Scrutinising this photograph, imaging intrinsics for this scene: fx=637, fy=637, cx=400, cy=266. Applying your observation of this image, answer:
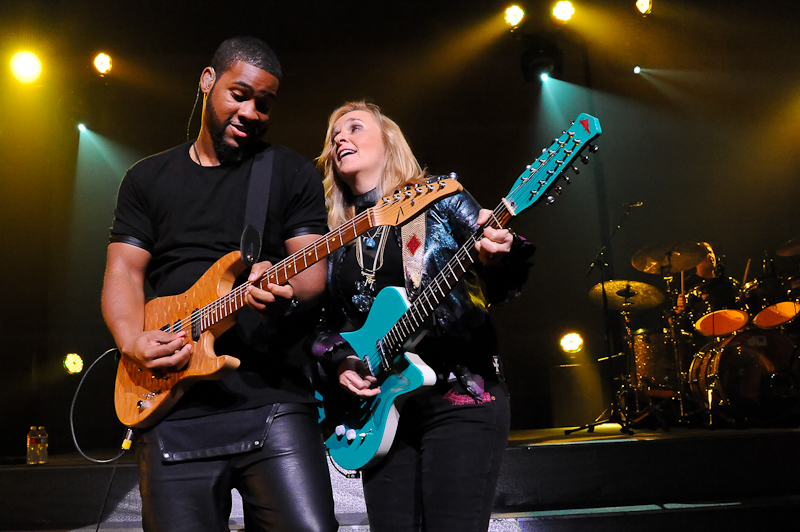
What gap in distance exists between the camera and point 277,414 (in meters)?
1.79

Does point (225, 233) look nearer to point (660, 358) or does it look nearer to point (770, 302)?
point (660, 358)

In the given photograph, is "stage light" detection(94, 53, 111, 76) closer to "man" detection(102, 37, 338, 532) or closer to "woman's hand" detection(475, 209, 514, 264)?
"man" detection(102, 37, 338, 532)

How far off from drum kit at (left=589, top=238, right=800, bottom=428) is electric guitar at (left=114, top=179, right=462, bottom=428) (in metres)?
4.25

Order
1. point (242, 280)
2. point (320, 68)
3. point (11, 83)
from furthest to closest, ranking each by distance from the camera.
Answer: point (320, 68) < point (11, 83) < point (242, 280)

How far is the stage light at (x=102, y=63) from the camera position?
647 cm

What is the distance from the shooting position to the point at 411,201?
191 cm

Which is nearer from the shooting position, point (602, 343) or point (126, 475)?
point (126, 475)

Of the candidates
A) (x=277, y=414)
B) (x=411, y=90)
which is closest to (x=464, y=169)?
(x=411, y=90)

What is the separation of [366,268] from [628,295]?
4.36 meters

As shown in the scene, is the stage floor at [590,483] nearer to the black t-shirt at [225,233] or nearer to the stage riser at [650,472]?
the stage riser at [650,472]

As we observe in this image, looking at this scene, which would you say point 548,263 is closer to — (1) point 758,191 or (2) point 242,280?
(1) point 758,191

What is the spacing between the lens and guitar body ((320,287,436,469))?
2119 mm

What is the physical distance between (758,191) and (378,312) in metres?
6.57

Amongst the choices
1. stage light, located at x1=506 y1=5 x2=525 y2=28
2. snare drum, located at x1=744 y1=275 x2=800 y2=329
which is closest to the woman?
snare drum, located at x1=744 y1=275 x2=800 y2=329
